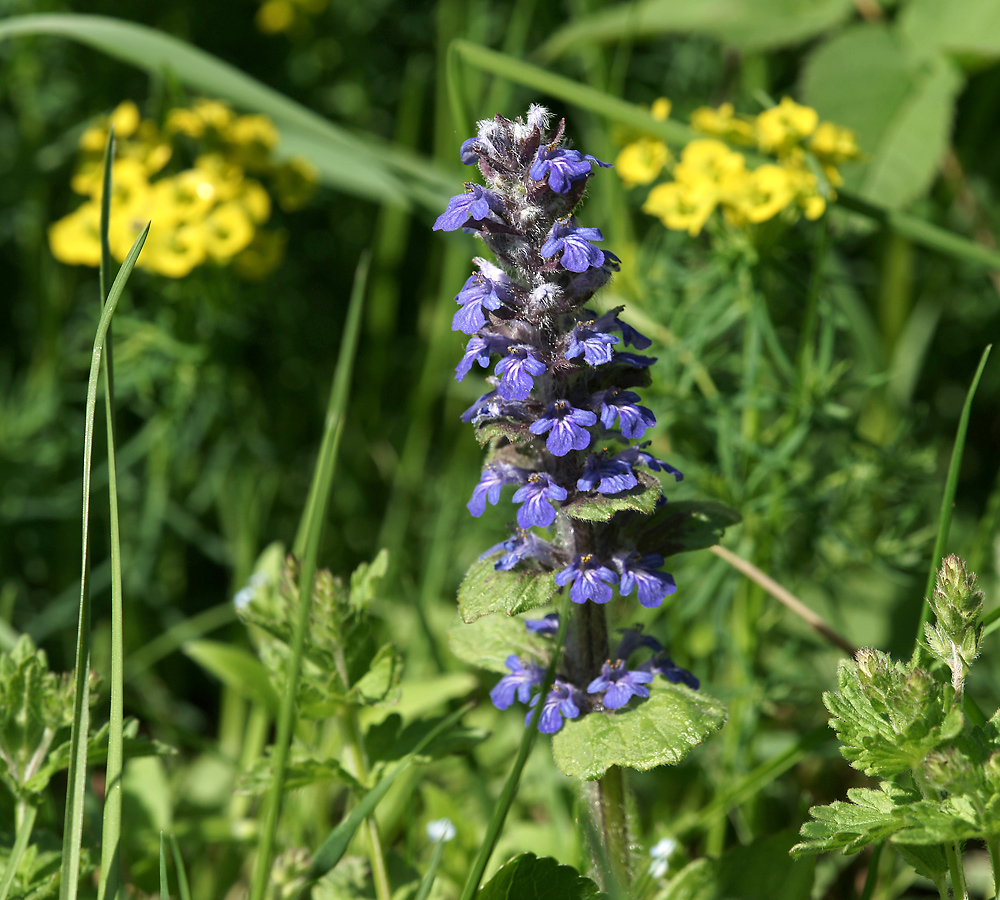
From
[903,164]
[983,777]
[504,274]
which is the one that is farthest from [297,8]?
[983,777]

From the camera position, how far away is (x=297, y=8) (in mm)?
4000

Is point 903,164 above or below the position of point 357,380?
above

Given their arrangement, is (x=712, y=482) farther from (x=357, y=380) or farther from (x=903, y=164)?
(x=357, y=380)

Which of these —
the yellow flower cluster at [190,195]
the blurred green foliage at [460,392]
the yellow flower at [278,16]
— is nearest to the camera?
the blurred green foliage at [460,392]

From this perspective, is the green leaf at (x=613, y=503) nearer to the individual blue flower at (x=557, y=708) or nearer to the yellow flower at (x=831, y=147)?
the individual blue flower at (x=557, y=708)

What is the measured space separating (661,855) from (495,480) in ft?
2.85

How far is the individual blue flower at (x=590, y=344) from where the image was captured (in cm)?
143

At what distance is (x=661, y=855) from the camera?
6.24ft

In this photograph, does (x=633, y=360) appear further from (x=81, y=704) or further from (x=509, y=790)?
(x=81, y=704)

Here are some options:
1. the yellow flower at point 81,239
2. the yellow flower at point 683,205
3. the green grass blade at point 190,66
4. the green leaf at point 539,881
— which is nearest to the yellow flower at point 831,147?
the yellow flower at point 683,205

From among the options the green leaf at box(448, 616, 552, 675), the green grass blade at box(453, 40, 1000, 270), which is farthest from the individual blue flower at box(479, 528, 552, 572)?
the green grass blade at box(453, 40, 1000, 270)

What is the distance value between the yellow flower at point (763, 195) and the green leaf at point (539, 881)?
1.53 meters

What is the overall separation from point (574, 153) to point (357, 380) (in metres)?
2.79

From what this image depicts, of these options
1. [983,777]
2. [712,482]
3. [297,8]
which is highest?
[297,8]
